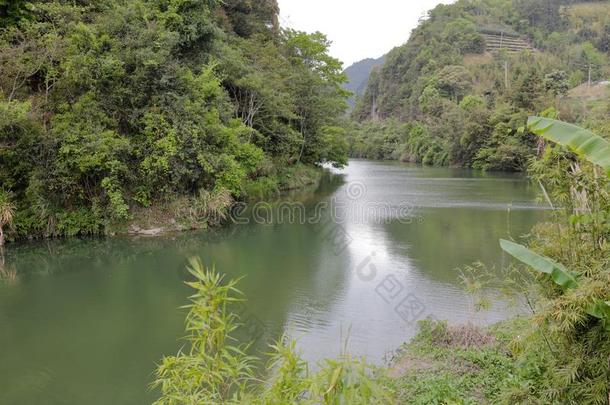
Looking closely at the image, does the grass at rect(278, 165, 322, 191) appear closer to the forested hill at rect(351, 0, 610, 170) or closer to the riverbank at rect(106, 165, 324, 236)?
the riverbank at rect(106, 165, 324, 236)

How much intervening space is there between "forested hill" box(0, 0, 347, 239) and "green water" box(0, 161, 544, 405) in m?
1.38

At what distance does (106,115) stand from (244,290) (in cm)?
768

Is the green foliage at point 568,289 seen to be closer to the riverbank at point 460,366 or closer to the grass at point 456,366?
the riverbank at point 460,366

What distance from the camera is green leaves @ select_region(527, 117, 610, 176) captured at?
364cm

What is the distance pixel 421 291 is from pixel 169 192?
857cm

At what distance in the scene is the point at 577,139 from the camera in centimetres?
382

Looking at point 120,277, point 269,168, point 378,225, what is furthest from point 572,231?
point 269,168

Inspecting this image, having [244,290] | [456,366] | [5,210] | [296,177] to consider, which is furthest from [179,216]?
[296,177]

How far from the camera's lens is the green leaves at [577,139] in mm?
3641

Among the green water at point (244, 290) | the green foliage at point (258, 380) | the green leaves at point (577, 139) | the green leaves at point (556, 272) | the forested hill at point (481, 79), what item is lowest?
the green water at point (244, 290)

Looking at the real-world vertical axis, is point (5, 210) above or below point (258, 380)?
below

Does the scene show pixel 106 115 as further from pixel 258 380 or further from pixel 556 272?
pixel 556 272

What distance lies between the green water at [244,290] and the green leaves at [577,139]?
7.71 ft

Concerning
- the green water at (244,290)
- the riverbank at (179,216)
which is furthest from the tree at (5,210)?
the riverbank at (179,216)
